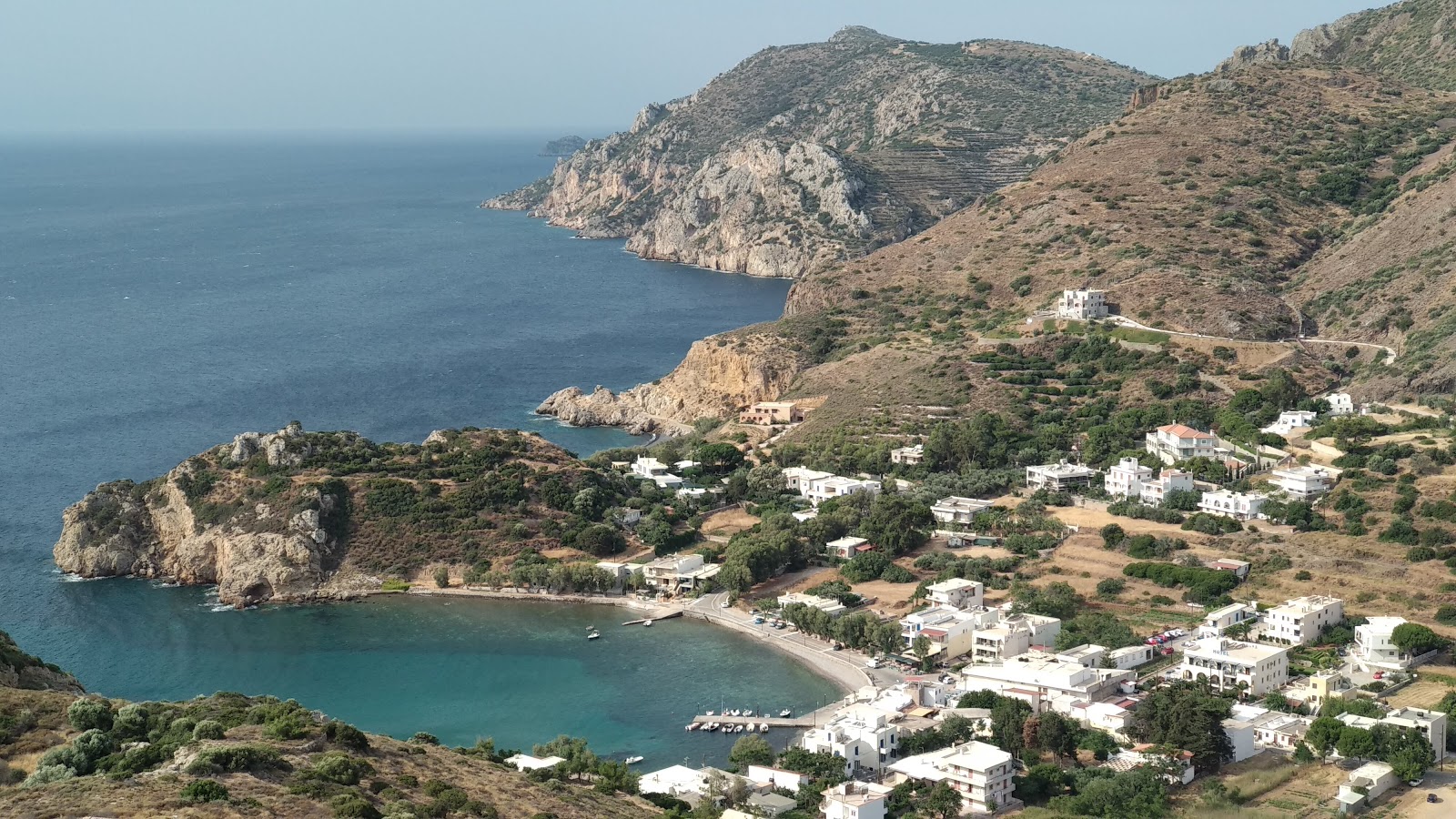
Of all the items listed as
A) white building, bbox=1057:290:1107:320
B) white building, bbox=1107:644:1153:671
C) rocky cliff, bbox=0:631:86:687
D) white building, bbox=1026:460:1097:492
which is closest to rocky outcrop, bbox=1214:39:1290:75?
white building, bbox=1057:290:1107:320

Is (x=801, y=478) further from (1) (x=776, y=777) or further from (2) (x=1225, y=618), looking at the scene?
(1) (x=776, y=777)

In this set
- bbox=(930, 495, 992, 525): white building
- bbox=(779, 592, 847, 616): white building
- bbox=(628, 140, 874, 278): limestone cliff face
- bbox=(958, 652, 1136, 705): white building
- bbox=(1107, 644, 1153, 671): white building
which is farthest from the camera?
bbox=(628, 140, 874, 278): limestone cliff face

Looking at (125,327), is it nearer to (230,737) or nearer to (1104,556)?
(1104,556)

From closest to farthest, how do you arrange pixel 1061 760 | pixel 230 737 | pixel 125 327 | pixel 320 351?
pixel 230 737, pixel 1061 760, pixel 320 351, pixel 125 327

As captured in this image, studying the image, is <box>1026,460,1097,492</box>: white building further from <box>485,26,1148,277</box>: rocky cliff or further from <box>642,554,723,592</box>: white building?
<box>485,26,1148,277</box>: rocky cliff

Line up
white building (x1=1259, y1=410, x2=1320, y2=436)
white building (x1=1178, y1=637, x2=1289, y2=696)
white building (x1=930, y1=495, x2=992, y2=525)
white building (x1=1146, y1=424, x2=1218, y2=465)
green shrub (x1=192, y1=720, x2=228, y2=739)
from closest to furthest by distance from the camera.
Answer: green shrub (x1=192, y1=720, x2=228, y2=739)
white building (x1=1178, y1=637, x2=1289, y2=696)
white building (x1=930, y1=495, x2=992, y2=525)
white building (x1=1146, y1=424, x2=1218, y2=465)
white building (x1=1259, y1=410, x2=1320, y2=436)

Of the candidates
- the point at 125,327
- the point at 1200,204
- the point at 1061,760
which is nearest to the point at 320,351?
the point at 125,327

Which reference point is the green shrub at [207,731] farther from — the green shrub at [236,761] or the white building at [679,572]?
the white building at [679,572]
